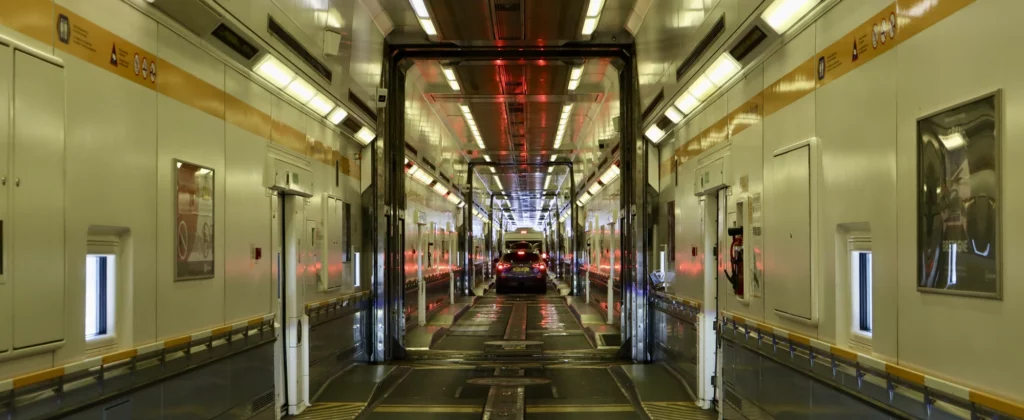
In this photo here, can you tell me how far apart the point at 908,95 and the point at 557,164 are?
73.1 feet

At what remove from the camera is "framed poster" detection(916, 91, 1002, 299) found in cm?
271

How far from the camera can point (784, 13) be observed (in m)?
4.85

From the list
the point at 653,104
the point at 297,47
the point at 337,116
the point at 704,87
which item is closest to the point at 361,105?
the point at 337,116

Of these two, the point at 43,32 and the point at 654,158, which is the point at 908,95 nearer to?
the point at 43,32

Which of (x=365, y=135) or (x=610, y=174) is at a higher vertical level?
(x=365, y=135)

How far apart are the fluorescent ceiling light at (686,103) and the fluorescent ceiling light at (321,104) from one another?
3838 mm

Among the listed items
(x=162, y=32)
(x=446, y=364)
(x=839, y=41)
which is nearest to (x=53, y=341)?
(x=162, y=32)

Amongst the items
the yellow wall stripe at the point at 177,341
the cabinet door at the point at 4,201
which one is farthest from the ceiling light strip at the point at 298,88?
the cabinet door at the point at 4,201

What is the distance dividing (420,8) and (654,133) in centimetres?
354

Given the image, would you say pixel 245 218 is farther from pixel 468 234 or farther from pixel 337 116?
pixel 468 234

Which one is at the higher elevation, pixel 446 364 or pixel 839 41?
pixel 839 41

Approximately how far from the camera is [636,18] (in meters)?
10.0

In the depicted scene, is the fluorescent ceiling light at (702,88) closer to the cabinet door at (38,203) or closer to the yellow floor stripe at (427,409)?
the yellow floor stripe at (427,409)

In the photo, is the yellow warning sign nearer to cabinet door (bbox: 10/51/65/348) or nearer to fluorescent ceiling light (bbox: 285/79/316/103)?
cabinet door (bbox: 10/51/65/348)
